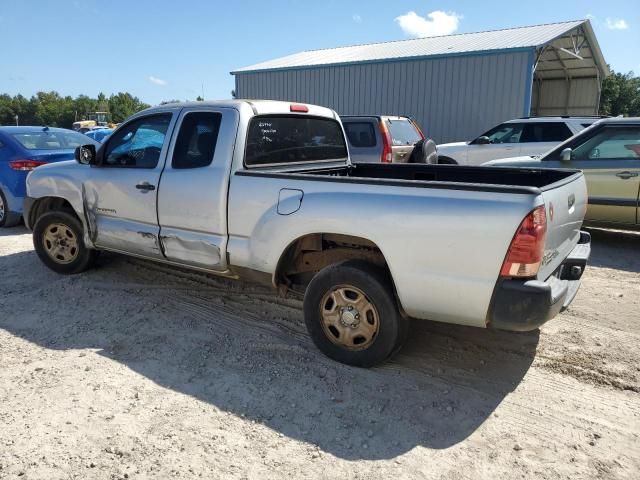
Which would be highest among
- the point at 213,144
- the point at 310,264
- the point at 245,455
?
the point at 213,144

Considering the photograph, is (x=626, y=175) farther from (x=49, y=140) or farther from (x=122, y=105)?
(x=122, y=105)

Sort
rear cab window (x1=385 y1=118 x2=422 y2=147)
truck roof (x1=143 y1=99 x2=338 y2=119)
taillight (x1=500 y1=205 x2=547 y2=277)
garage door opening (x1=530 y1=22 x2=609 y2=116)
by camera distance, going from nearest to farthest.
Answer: taillight (x1=500 y1=205 x2=547 y2=277) → truck roof (x1=143 y1=99 x2=338 y2=119) → rear cab window (x1=385 y1=118 x2=422 y2=147) → garage door opening (x1=530 y1=22 x2=609 y2=116)

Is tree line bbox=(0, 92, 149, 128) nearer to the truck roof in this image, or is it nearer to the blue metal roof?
the blue metal roof

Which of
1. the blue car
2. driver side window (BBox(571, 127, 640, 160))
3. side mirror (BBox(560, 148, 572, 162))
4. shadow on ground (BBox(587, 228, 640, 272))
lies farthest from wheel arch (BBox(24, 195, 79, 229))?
driver side window (BBox(571, 127, 640, 160))

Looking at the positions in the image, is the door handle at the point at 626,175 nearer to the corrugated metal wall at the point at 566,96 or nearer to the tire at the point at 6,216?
the tire at the point at 6,216

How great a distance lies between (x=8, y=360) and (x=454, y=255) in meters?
3.25

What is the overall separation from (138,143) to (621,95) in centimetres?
4402

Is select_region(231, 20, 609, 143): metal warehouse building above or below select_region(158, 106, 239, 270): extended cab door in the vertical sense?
above

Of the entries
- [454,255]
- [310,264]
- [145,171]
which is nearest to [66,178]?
[145,171]

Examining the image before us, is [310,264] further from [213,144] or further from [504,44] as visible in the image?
[504,44]

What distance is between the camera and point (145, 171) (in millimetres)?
4480

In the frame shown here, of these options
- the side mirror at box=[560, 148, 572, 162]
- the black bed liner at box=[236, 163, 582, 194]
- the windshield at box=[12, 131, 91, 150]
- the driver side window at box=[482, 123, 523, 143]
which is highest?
the driver side window at box=[482, 123, 523, 143]

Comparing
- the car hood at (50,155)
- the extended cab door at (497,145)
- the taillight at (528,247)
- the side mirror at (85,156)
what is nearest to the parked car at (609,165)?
the extended cab door at (497,145)

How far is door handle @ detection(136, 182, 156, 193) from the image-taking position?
4.39 metres
